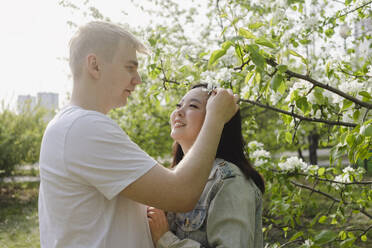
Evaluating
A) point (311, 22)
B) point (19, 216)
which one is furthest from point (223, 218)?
point (19, 216)

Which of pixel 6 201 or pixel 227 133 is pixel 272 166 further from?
pixel 6 201

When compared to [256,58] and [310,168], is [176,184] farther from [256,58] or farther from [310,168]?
[310,168]

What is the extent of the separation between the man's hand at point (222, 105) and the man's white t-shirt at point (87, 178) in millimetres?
352

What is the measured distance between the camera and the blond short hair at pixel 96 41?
1612mm

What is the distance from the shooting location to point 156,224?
1.80 m

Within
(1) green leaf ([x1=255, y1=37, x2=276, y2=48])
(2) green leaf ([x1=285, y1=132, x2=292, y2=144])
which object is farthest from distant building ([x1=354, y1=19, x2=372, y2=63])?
(1) green leaf ([x1=255, y1=37, x2=276, y2=48])

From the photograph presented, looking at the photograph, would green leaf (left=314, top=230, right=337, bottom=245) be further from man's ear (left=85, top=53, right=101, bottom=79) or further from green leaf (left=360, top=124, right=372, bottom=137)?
man's ear (left=85, top=53, right=101, bottom=79)

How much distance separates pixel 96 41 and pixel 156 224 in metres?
0.89

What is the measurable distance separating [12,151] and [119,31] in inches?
426

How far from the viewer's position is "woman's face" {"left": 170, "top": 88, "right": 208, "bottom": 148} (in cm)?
210

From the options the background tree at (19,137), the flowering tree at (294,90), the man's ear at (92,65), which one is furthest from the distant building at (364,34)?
the background tree at (19,137)

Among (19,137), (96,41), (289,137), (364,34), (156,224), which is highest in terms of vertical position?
(364,34)

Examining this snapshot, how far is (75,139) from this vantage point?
4.68 feet

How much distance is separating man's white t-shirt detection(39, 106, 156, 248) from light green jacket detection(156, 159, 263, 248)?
0.30 metres
